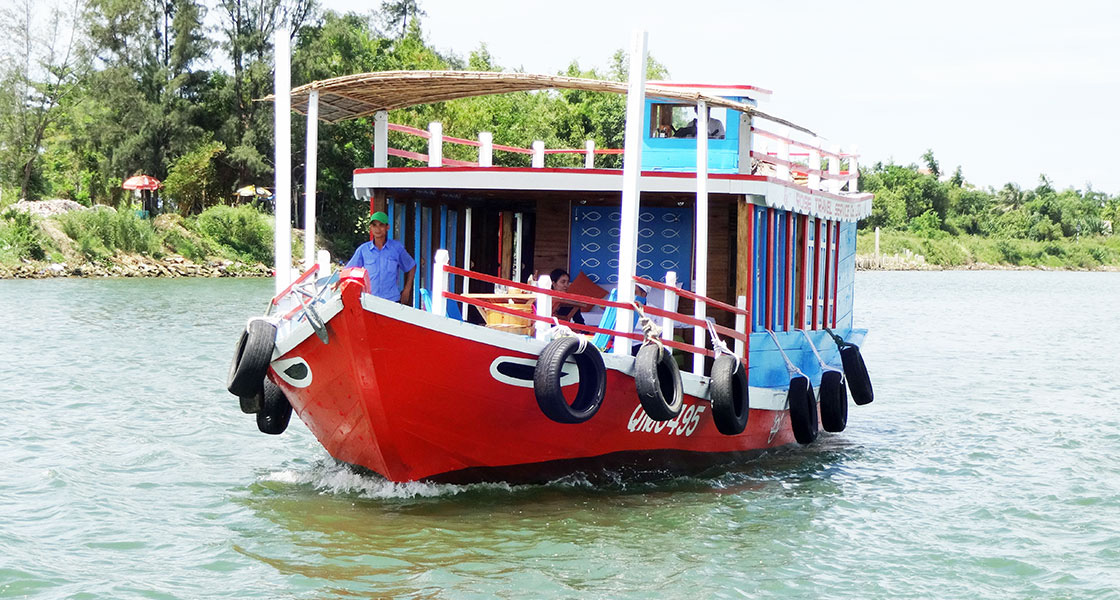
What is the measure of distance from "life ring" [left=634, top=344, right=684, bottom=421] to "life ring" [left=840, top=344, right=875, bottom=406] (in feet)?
13.2

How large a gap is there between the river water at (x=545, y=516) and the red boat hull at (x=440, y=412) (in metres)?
0.40

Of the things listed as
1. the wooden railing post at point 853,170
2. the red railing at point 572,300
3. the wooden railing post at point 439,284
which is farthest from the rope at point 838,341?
the wooden railing post at point 439,284

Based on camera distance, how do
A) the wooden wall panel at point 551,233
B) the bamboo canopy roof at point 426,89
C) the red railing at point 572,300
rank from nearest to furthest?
the red railing at point 572,300 → the bamboo canopy roof at point 426,89 → the wooden wall panel at point 551,233

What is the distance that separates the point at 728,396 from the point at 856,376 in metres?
3.44

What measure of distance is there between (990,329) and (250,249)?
27.9 m

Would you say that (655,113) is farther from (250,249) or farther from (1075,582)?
(250,249)

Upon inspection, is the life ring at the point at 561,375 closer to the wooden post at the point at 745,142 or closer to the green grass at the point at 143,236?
the wooden post at the point at 745,142

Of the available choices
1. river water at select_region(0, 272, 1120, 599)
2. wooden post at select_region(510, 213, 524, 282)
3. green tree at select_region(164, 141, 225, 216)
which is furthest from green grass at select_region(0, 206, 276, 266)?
wooden post at select_region(510, 213, 524, 282)

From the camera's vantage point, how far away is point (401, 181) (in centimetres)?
1014

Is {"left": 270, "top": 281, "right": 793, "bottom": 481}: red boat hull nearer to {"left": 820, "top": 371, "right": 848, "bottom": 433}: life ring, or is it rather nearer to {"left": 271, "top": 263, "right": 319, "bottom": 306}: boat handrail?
{"left": 271, "top": 263, "right": 319, "bottom": 306}: boat handrail

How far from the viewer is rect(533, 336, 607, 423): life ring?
8234mm

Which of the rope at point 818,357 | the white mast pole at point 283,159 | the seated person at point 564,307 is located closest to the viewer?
the white mast pole at point 283,159

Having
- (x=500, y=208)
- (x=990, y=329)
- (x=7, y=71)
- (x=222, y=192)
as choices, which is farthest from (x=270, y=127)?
(x=500, y=208)

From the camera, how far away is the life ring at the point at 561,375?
8.23 metres
